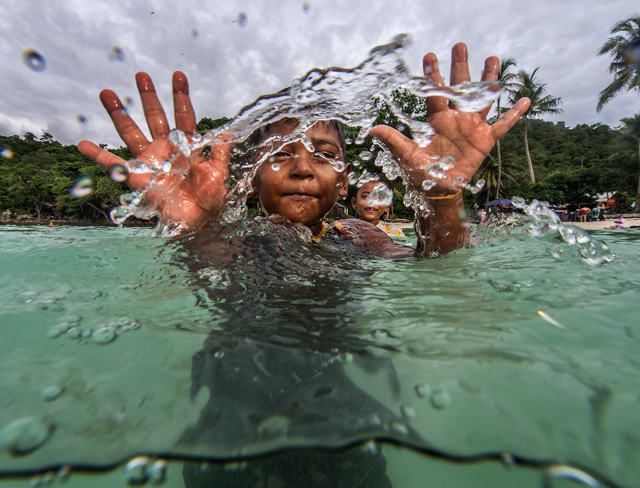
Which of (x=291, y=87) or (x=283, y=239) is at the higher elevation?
(x=291, y=87)

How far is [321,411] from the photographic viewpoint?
0.77m

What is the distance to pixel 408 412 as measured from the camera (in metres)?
0.77

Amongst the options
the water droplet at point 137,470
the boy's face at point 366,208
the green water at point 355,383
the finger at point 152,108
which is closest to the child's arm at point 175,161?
the finger at point 152,108

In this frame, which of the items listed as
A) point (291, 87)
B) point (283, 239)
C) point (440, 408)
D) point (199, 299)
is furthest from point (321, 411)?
point (291, 87)

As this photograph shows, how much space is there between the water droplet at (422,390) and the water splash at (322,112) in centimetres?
134

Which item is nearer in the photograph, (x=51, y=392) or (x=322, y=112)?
(x=51, y=392)

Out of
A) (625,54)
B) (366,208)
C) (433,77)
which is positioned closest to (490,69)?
(433,77)

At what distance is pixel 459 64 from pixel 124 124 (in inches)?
89.4

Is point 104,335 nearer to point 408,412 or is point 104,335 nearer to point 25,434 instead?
point 25,434

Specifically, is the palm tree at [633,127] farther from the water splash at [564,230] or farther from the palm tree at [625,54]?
the water splash at [564,230]

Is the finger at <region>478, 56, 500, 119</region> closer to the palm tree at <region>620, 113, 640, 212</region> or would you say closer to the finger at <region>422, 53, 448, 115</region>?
the finger at <region>422, 53, 448, 115</region>

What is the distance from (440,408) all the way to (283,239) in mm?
1616

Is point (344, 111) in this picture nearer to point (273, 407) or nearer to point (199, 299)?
point (199, 299)

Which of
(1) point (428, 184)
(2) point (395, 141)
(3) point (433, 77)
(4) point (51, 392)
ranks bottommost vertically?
(4) point (51, 392)
